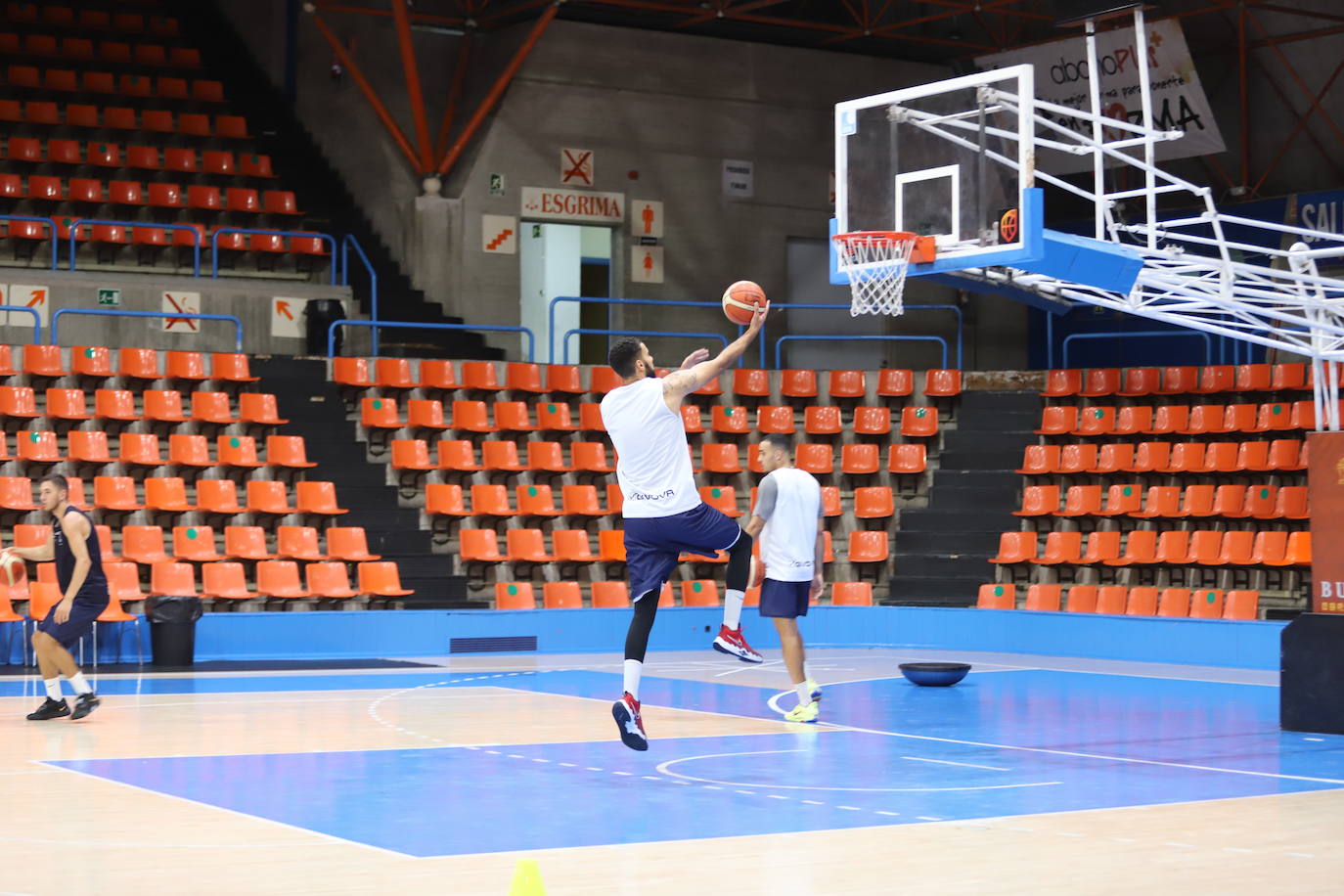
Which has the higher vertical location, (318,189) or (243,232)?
(318,189)

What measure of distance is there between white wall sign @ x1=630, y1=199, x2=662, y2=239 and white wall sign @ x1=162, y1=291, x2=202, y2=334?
7.03m

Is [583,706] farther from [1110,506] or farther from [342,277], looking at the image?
[342,277]

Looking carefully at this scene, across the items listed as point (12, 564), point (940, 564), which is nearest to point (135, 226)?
point (12, 564)

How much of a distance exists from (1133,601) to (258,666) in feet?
31.4

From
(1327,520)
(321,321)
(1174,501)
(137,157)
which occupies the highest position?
(137,157)

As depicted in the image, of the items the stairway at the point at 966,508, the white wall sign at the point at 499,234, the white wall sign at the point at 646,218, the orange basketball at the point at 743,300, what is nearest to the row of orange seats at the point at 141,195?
the white wall sign at the point at 499,234

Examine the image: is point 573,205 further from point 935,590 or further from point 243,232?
point 935,590

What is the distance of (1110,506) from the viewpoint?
2075 centimetres

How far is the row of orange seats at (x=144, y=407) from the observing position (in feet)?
62.1

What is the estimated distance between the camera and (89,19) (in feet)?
94.3

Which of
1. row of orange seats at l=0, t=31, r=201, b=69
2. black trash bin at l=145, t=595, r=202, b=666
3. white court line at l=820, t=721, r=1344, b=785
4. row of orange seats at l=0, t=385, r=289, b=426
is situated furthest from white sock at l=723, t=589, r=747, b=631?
row of orange seats at l=0, t=31, r=201, b=69

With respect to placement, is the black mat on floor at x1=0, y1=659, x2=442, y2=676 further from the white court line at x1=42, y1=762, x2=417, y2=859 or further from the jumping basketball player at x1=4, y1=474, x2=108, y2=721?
the white court line at x1=42, y1=762, x2=417, y2=859

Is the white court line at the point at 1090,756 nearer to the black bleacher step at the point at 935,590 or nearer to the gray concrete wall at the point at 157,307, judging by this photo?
the black bleacher step at the point at 935,590

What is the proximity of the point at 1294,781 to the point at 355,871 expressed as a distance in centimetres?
555
